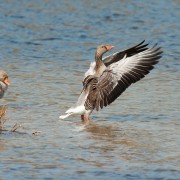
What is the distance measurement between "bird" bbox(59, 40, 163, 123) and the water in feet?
0.84

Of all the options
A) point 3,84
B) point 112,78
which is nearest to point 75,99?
point 3,84

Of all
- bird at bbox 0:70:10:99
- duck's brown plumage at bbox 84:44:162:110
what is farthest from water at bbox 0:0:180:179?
duck's brown plumage at bbox 84:44:162:110

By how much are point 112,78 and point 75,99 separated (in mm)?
1689

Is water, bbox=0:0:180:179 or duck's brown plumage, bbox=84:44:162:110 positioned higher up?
duck's brown plumage, bbox=84:44:162:110

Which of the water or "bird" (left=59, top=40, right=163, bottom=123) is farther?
"bird" (left=59, top=40, right=163, bottom=123)

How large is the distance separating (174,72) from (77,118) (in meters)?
3.94

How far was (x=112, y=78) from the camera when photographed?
10.4 metres

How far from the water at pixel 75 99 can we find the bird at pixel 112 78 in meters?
0.26

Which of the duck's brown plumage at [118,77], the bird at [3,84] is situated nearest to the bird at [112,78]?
the duck's brown plumage at [118,77]

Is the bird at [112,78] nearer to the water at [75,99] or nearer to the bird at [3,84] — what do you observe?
the water at [75,99]

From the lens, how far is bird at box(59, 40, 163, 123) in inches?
409

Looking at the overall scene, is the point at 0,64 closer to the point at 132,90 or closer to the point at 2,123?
the point at 132,90

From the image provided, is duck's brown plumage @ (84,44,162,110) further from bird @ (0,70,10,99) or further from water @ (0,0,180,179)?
bird @ (0,70,10,99)

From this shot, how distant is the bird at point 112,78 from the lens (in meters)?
10.4
